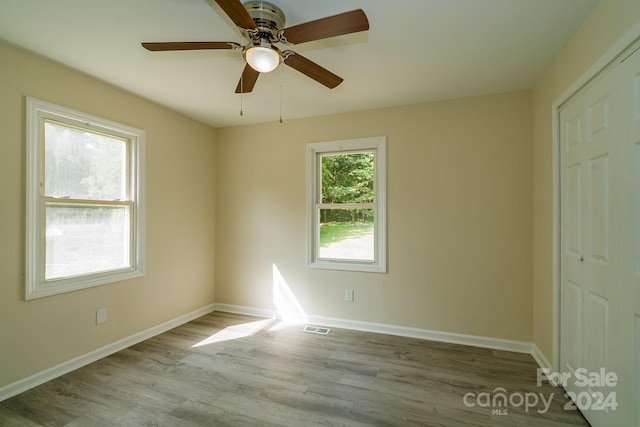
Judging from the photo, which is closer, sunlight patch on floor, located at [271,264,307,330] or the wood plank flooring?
the wood plank flooring

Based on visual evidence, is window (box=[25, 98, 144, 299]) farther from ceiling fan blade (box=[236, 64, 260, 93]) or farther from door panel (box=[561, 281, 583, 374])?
door panel (box=[561, 281, 583, 374])

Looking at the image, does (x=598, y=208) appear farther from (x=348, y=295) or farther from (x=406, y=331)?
(x=348, y=295)

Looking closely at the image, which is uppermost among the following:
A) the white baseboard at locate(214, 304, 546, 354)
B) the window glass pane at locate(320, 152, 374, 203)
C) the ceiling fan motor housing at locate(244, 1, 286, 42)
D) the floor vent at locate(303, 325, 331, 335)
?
the ceiling fan motor housing at locate(244, 1, 286, 42)

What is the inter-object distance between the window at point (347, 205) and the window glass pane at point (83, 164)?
82.7 inches

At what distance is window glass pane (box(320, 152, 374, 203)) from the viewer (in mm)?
A: 3537

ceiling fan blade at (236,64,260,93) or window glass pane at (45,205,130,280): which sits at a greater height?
ceiling fan blade at (236,64,260,93)

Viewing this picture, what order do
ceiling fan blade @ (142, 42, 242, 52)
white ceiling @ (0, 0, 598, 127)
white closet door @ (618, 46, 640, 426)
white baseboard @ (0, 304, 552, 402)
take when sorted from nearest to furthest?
white closet door @ (618, 46, 640, 426) → ceiling fan blade @ (142, 42, 242, 52) → white ceiling @ (0, 0, 598, 127) → white baseboard @ (0, 304, 552, 402)

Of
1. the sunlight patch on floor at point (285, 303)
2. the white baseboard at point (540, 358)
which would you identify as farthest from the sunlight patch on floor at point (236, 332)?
the white baseboard at point (540, 358)

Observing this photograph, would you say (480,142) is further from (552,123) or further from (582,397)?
(582,397)

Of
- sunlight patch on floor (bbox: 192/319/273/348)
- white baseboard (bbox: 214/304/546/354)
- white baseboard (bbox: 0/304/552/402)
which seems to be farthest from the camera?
sunlight patch on floor (bbox: 192/319/273/348)

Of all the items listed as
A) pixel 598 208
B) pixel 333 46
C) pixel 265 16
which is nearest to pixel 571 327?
pixel 598 208

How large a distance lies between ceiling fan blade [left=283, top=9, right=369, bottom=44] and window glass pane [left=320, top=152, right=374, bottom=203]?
2066 mm

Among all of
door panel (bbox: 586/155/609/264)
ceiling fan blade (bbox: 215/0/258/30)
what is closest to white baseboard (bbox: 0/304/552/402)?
door panel (bbox: 586/155/609/264)

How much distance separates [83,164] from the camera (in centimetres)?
269
